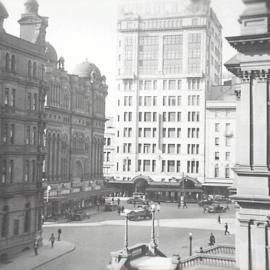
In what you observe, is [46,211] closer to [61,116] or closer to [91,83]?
[61,116]

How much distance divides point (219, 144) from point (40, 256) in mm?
57301

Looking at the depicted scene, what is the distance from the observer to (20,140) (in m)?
43.7

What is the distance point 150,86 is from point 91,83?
18.1 meters

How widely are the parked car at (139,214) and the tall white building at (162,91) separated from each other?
29.7m

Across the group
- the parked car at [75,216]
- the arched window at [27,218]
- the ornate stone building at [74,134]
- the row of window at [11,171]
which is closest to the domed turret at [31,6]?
the ornate stone building at [74,134]

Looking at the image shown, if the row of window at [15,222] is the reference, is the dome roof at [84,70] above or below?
above

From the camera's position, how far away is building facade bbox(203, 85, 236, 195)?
301 ft

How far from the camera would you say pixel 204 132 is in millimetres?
93875

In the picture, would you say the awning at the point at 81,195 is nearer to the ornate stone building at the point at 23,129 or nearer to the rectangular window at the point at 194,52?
the ornate stone building at the point at 23,129

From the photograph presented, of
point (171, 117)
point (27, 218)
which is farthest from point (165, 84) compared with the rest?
point (27, 218)

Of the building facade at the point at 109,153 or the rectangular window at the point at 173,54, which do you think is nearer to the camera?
the rectangular window at the point at 173,54

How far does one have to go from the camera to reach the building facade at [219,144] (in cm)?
9188

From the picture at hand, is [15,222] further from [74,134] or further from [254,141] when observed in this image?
[74,134]

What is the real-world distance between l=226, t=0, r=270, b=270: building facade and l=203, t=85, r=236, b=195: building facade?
221 ft
